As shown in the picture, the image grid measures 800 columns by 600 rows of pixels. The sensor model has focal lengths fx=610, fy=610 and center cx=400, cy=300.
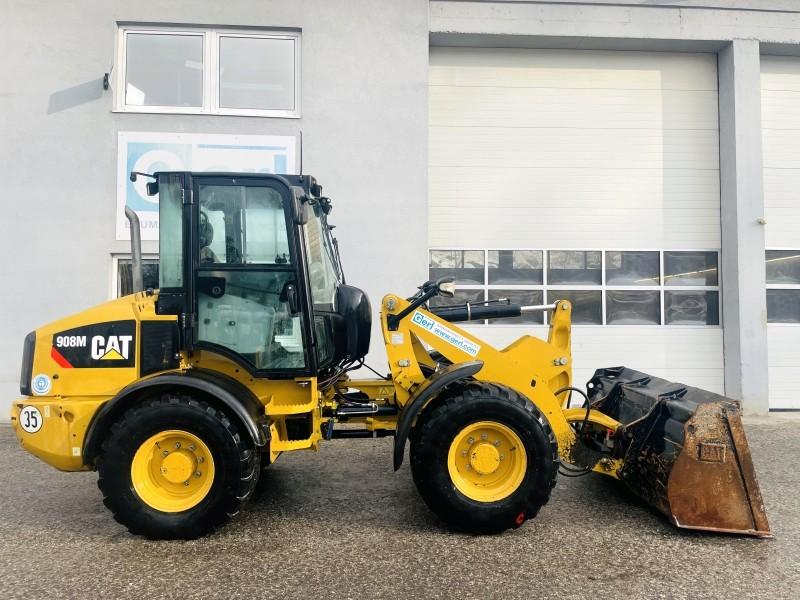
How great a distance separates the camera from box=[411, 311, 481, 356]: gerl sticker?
4465 mm

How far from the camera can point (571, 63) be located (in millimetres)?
9117

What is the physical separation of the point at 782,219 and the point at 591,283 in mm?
3136

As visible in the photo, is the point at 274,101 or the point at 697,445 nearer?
the point at 697,445

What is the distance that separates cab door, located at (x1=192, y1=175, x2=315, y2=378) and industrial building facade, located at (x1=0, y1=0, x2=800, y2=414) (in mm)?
3858

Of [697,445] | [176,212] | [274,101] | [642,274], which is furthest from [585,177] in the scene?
[176,212]

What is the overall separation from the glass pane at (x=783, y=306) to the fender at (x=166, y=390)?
26.9 feet

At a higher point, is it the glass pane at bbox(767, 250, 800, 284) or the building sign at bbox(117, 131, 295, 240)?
the building sign at bbox(117, 131, 295, 240)

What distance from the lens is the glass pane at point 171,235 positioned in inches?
163

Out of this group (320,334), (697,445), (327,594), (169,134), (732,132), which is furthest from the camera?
(732,132)

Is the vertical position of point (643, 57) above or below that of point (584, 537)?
above

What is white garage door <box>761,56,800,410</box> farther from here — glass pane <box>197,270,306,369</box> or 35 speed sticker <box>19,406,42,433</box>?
35 speed sticker <box>19,406,42,433</box>

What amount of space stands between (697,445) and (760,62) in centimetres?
788

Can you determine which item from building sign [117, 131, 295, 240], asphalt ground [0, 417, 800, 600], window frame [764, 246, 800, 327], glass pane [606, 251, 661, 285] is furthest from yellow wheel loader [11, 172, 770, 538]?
window frame [764, 246, 800, 327]

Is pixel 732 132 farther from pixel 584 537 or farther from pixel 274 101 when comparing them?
pixel 584 537
